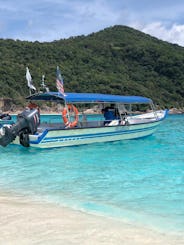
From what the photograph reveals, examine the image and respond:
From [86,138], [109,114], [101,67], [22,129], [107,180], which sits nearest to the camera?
[107,180]

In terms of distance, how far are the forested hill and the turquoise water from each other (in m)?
48.2

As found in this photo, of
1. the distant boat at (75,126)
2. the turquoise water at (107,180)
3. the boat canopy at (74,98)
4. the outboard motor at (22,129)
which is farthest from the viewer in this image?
the boat canopy at (74,98)

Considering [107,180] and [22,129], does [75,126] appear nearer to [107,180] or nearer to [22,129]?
[22,129]

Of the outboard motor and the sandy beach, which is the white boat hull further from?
the sandy beach

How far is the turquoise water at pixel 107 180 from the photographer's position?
16.6 ft

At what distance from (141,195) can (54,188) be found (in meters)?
1.63

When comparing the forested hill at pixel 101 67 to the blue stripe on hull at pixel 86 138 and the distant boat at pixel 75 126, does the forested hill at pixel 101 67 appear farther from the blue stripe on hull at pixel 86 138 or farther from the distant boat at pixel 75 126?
the blue stripe on hull at pixel 86 138

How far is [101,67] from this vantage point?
76.7 metres

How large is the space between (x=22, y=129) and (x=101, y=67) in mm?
67308

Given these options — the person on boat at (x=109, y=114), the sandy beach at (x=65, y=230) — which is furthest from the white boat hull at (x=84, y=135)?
the sandy beach at (x=65, y=230)

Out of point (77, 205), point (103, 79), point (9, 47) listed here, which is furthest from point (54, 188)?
point (9, 47)

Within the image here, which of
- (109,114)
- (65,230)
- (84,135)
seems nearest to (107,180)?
(65,230)

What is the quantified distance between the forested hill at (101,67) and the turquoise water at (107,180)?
48.2 metres

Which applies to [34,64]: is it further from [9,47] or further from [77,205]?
[77,205]
